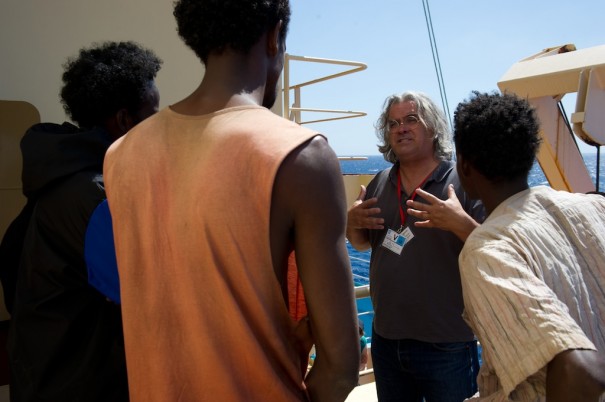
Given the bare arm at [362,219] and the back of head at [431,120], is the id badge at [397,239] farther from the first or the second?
the back of head at [431,120]

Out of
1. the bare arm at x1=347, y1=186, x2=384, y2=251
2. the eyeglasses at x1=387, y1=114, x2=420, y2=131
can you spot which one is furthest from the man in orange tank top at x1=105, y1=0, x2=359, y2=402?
the eyeglasses at x1=387, y1=114, x2=420, y2=131

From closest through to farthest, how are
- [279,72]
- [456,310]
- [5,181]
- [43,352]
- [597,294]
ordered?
[279,72] < [597,294] < [43,352] < [456,310] < [5,181]

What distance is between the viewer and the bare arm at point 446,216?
212 cm

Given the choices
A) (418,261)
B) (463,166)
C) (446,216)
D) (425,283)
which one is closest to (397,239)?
(418,261)

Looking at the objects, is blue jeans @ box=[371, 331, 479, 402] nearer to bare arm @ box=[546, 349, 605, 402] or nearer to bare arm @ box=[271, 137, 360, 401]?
bare arm @ box=[546, 349, 605, 402]

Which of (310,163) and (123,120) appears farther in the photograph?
(123,120)

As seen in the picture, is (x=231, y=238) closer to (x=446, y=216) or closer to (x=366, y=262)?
(x=446, y=216)

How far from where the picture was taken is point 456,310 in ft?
7.88

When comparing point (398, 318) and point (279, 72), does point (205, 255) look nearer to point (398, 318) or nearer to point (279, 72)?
point (279, 72)

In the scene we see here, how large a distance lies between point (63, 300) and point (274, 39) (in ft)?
3.28

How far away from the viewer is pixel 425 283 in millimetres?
2432

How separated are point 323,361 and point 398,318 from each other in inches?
55.2

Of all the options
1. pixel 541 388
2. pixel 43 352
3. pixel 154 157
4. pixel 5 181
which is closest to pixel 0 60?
pixel 5 181

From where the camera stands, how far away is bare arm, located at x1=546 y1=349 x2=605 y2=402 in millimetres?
1153
